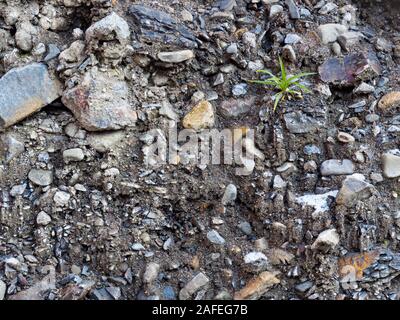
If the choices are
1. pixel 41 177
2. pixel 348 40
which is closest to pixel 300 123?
pixel 348 40

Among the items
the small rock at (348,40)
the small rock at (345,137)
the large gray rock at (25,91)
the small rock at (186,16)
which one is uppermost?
the small rock at (348,40)

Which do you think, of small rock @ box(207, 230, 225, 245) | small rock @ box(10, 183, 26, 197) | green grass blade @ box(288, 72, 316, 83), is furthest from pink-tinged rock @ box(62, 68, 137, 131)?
green grass blade @ box(288, 72, 316, 83)

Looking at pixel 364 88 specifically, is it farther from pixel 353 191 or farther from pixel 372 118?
pixel 353 191

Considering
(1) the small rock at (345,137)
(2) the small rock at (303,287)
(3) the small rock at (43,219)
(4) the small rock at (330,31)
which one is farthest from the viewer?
(4) the small rock at (330,31)

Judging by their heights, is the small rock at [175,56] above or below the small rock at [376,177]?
above

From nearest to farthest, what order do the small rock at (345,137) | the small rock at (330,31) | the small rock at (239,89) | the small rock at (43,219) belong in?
the small rock at (43,219)
the small rock at (345,137)
the small rock at (239,89)
the small rock at (330,31)

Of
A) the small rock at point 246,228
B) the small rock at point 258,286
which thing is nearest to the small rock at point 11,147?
the small rock at point 246,228

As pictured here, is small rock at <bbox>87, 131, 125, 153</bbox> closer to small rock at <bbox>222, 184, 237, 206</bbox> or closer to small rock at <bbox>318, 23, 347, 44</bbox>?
small rock at <bbox>222, 184, 237, 206</bbox>

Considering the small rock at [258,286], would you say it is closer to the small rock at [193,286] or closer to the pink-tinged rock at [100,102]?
the small rock at [193,286]
